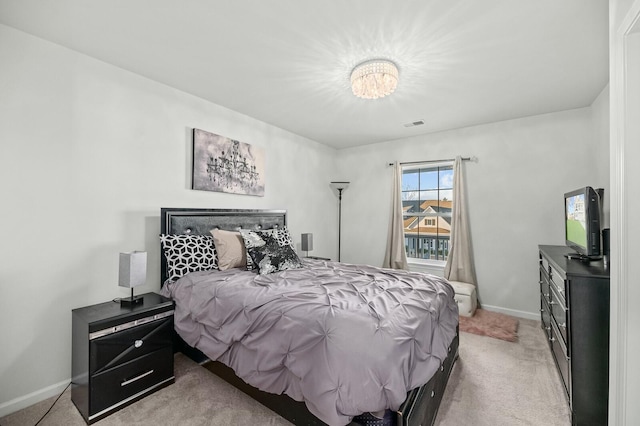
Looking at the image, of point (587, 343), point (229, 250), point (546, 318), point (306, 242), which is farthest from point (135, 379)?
point (546, 318)

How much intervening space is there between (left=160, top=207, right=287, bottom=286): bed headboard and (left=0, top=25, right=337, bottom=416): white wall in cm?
11

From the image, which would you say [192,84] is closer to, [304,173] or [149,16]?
[149,16]

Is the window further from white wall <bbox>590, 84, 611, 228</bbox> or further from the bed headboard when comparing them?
the bed headboard

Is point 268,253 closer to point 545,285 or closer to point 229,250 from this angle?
point 229,250

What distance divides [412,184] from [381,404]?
4009 mm

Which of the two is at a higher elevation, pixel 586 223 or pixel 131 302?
pixel 586 223

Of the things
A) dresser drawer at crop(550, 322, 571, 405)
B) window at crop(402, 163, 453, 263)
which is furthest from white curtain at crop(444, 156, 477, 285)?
dresser drawer at crop(550, 322, 571, 405)

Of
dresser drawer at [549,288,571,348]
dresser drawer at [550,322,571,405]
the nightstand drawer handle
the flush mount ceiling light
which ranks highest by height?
the flush mount ceiling light

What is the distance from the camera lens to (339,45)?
2.18 meters

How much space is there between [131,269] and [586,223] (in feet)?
11.2

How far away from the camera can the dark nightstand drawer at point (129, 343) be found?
73.2 inches

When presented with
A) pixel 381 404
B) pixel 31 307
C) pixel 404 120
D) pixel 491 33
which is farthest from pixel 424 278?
pixel 31 307

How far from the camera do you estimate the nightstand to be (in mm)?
1845

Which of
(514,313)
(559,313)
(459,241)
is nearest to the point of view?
(559,313)
